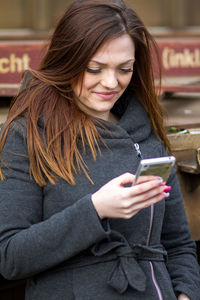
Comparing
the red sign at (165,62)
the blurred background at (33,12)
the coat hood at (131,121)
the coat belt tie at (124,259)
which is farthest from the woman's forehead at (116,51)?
the blurred background at (33,12)

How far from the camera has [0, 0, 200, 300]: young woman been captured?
1.45 metres

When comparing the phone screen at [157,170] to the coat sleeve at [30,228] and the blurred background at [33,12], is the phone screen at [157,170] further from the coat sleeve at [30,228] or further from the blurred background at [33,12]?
the blurred background at [33,12]

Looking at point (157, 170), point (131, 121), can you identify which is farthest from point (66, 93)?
point (157, 170)

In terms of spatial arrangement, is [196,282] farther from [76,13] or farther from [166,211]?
[76,13]

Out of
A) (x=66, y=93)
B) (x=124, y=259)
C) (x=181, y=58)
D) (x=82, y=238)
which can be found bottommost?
(x=181, y=58)

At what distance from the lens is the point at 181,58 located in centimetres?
362

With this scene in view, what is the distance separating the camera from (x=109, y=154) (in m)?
1.64

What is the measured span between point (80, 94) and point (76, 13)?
227 millimetres

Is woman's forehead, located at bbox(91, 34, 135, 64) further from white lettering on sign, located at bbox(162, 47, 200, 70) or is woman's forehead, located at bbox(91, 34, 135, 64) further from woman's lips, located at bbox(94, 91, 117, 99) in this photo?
white lettering on sign, located at bbox(162, 47, 200, 70)

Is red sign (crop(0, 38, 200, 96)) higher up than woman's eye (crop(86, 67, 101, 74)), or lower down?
lower down

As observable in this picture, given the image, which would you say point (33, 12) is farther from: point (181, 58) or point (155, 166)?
point (155, 166)

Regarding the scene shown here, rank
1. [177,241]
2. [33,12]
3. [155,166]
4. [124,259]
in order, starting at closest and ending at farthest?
[155,166]
[124,259]
[177,241]
[33,12]

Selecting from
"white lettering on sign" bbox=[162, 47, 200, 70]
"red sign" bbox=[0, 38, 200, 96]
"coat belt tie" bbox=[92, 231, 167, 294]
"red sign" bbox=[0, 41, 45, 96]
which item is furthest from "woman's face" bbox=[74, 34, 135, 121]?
"white lettering on sign" bbox=[162, 47, 200, 70]

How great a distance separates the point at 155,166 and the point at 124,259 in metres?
0.32
